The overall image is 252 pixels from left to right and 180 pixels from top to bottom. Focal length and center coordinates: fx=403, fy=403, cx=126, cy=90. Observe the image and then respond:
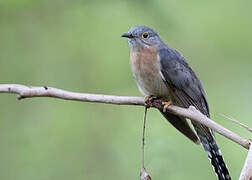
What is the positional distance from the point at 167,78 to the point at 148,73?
250mm

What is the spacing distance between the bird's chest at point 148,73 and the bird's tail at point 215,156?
709 mm

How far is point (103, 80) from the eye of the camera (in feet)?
20.5

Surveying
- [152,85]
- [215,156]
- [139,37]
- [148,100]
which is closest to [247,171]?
[148,100]

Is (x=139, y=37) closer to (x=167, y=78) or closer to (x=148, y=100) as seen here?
(x=167, y=78)

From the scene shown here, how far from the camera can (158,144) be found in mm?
5539

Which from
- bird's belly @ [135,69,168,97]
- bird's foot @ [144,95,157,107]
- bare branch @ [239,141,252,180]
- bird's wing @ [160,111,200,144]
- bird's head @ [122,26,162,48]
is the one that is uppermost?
bird's head @ [122,26,162,48]

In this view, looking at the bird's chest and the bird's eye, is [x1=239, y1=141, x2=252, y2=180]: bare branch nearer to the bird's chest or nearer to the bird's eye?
the bird's chest

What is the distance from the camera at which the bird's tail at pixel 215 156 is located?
4.44 metres

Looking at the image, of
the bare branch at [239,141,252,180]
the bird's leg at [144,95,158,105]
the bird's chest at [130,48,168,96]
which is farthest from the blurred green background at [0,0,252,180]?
the bare branch at [239,141,252,180]

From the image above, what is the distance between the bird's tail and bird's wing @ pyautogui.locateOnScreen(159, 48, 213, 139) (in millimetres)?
107

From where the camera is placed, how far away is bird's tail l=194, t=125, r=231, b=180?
4.44m

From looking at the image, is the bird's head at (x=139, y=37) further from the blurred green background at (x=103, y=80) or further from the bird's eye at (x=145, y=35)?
the blurred green background at (x=103, y=80)

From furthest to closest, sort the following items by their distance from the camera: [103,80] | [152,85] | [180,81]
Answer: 1. [103,80]
2. [180,81]
3. [152,85]

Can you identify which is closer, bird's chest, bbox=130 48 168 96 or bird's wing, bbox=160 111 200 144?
bird's wing, bbox=160 111 200 144
